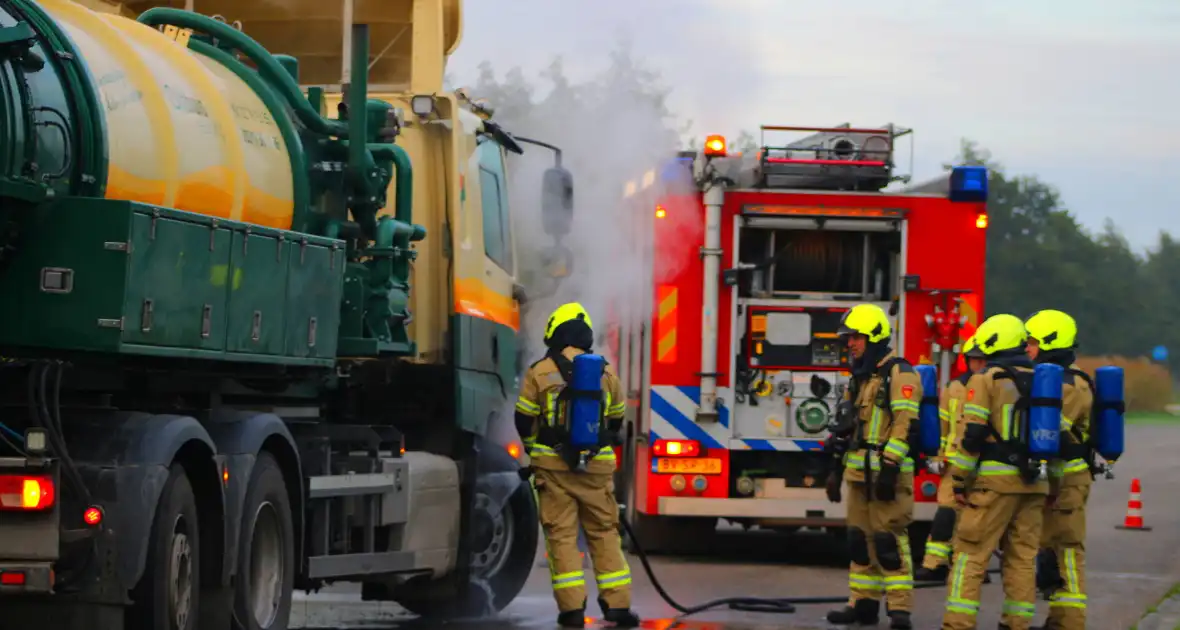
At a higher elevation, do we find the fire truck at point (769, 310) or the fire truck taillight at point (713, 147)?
the fire truck taillight at point (713, 147)

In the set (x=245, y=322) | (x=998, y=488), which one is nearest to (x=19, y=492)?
(x=245, y=322)

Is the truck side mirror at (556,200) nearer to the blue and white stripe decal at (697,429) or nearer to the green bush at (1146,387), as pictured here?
the blue and white stripe decal at (697,429)

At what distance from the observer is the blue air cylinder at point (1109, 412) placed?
10.4m

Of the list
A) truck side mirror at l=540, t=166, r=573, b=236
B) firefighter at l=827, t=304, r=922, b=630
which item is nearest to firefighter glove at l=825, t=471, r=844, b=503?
firefighter at l=827, t=304, r=922, b=630

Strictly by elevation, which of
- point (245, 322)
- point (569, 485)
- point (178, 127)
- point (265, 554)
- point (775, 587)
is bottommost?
point (775, 587)

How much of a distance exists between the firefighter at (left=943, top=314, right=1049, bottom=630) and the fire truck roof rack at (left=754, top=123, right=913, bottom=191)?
13.4 feet

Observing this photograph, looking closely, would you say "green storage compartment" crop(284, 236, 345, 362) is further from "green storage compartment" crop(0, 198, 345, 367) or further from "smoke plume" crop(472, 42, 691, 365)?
"smoke plume" crop(472, 42, 691, 365)

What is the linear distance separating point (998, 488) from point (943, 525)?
47.2 inches

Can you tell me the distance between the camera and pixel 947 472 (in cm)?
1166

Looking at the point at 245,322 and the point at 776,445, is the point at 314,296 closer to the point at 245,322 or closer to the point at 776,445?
the point at 245,322

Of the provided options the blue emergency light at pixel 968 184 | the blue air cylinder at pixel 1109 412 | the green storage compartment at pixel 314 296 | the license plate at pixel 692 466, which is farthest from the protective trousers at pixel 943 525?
the green storage compartment at pixel 314 296

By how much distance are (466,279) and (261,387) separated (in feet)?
6.53

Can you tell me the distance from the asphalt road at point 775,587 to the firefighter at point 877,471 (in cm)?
39

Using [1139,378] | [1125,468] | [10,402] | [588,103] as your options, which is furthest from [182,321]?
[1139,378]
